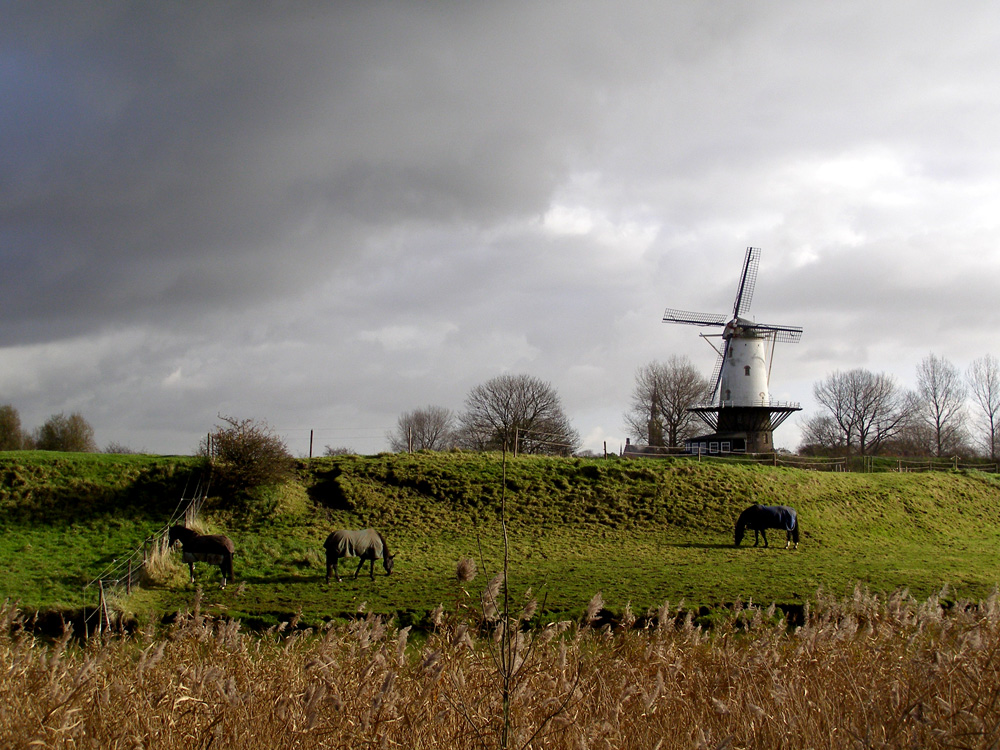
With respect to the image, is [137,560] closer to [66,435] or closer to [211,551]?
[211,551]

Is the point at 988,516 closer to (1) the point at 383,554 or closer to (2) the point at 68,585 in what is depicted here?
(1) the point at 383,554

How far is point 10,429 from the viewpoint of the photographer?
60.9 m

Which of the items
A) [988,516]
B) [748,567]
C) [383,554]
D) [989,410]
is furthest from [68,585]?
[989,410]

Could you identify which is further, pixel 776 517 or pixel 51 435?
pixel 51 435

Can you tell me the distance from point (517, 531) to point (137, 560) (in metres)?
12.4

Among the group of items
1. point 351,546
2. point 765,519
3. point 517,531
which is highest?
point 765,519

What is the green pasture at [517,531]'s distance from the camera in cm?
1672

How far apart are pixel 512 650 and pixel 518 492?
28.0 m

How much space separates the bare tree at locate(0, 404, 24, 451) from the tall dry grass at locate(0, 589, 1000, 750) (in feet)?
211

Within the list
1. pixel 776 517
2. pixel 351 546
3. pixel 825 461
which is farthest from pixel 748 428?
pixel 351 546

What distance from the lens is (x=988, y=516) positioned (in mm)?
36469

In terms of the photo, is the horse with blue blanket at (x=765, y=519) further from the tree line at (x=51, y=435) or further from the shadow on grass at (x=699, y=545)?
the tree line at (x=51, y=435)

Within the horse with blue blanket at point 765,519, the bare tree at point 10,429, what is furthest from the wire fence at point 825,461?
the bare tree at point 10,429

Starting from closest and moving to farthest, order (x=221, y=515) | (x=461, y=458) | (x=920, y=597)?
1. (x=920, y=597)
2. (x=221, y=515)
3. (x=461, y=458)
